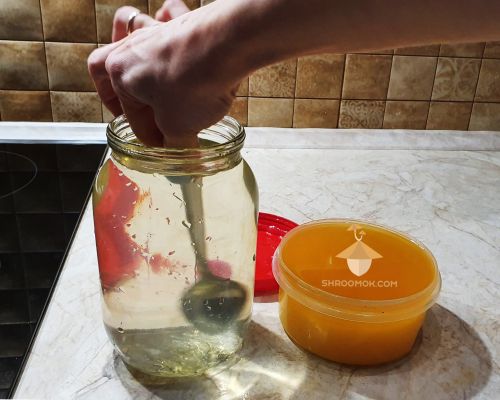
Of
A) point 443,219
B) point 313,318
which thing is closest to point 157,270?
point 313,318

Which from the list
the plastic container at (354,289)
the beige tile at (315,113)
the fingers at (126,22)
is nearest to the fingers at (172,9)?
the fingers at (126,22)

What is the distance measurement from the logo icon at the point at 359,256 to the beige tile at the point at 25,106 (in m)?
0.72

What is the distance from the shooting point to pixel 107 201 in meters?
0.49

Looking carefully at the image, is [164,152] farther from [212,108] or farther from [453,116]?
[453,116]

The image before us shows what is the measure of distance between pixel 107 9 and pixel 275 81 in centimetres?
33

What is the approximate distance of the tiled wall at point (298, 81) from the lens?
1.00 m

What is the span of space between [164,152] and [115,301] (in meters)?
0.15

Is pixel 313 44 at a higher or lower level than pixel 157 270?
higher

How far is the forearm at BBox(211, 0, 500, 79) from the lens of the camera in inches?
13.0

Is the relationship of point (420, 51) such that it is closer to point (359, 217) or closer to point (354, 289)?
point (359, 217)

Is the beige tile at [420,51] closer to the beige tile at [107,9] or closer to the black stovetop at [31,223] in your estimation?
the beige tile at [107,9]

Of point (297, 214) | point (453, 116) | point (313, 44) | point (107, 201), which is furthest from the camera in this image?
point (453, 116)

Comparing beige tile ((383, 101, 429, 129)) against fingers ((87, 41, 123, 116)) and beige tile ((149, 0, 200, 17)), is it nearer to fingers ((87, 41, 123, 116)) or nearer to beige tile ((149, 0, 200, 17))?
beige tile ((149, 0, 200, 17))

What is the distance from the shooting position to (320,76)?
107 centimetres
